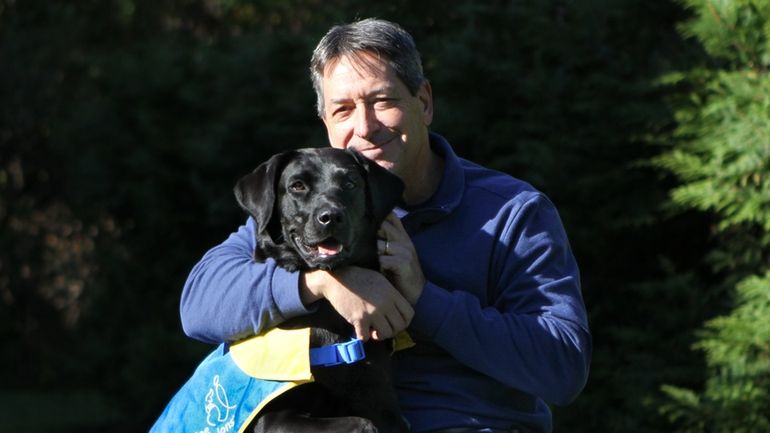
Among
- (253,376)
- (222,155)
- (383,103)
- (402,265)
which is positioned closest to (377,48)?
(383,103)

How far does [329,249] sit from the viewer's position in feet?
10.4

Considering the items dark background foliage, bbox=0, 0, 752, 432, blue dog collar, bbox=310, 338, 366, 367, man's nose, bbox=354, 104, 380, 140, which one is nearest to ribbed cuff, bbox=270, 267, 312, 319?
blue dog collar, bbox=310, 338, 366, 367

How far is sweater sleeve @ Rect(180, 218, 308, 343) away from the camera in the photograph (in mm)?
3135

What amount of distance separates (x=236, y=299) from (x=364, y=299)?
326 mm

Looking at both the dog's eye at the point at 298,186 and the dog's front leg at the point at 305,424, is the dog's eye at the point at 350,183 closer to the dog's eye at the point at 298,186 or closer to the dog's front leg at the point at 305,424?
the dog's eye at the point at 298,186

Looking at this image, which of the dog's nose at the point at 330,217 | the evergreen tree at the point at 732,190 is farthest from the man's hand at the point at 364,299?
the evergreen tree at the point at 732,190

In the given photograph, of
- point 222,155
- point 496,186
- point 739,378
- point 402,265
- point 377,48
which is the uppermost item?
point 377,48

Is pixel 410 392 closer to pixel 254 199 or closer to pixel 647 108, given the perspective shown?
pixel 254 199

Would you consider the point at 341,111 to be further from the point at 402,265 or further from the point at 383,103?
the point at 402,265

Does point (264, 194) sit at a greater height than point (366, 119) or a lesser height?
lesser

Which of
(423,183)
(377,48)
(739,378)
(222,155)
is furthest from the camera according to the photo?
(222,155)

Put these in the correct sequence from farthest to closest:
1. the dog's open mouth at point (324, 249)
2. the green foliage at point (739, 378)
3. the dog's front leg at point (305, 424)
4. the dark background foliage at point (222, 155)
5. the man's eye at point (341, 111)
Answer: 1. the dark background foliage at point (222, 155)
2. the green foliage at point (739, 378)
3. the man's eye at point (341, 111)
4. the dog's open mouth at point (324, 249)
5. the dog's front leg at point (305, 424)

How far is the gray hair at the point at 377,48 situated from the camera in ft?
11.0

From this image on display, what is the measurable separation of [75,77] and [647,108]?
5.25m
